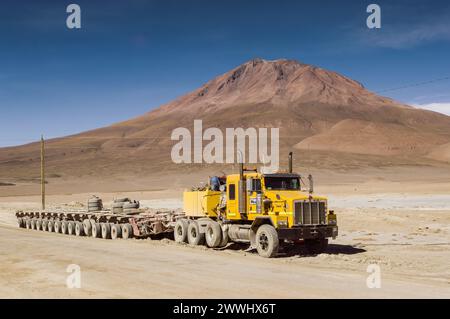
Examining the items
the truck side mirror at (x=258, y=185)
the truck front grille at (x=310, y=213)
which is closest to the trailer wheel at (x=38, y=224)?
the truck side mirror at (x=258, y=185)

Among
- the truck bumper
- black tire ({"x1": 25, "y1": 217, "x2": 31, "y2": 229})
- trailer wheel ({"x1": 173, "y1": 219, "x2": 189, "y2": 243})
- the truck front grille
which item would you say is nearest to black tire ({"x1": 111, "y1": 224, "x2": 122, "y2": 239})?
trailer wheel ({"x1": 173, "y1": 219, "x2": 189, "y2": 243})

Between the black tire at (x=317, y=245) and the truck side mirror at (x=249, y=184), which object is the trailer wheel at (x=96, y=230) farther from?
the black tire at (x=317, y=245)

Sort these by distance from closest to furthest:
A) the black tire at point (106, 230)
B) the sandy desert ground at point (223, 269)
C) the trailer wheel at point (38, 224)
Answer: the sandy desert ground at point (223, 269)
the black tire at point (106, 230)
the trailer wheel at point (38, 224)

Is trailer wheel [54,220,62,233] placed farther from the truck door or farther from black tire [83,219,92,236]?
the truck door

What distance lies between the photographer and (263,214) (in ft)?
65.4

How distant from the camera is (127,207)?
2883 centimetres

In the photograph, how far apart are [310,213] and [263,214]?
1613mm

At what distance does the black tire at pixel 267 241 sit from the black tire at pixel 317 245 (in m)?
1.98

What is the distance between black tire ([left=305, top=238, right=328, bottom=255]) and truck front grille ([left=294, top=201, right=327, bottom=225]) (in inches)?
55.3

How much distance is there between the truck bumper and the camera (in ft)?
62.6

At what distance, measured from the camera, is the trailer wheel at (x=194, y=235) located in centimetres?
2312

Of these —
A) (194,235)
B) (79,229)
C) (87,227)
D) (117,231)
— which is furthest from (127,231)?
(79,229)

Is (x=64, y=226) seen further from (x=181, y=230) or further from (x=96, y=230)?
(x=181, y=230)
